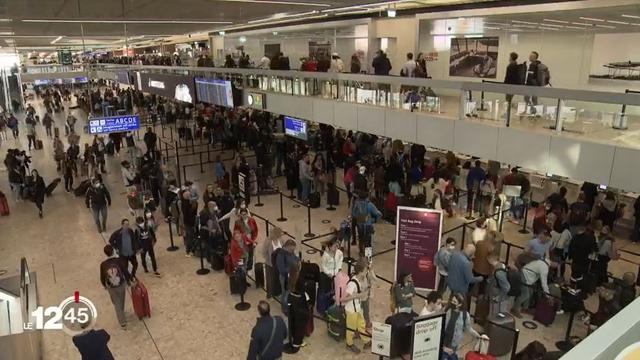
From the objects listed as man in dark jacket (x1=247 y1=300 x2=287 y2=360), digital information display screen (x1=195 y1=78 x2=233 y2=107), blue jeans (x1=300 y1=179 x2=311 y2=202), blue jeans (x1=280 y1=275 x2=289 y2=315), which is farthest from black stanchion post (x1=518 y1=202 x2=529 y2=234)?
digital information display screen (x1=195 y1=78 x2=233 y2=107)

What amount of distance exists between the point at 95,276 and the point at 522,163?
926 centimetres

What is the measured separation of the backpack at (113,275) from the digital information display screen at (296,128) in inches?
389

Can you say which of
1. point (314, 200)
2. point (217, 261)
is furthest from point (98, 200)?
point (314, 200)

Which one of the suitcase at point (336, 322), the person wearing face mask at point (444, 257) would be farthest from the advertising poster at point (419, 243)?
the suitcase at point (336, 322)

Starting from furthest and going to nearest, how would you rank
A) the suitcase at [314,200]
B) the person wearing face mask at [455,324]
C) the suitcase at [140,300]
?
the suitcase at [314,200], the suitcase at [140,300], the person wearing face mask at [455,324]

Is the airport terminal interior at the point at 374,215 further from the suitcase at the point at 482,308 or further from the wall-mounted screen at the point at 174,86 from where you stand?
the wall-mounted screen at the point at 174,86

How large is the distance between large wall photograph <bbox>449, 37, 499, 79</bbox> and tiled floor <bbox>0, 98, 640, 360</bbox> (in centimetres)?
786

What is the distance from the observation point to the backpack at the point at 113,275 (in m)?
7.63

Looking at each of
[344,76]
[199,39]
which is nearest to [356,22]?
[344,76]

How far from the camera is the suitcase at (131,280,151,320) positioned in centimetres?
800

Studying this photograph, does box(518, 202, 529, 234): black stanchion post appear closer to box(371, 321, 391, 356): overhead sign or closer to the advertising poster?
the advertising poster

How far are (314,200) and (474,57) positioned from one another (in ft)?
31.2

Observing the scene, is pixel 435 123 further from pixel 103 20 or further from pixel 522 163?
pixel 103 20

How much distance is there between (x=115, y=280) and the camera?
7.65 meters
